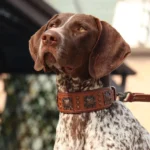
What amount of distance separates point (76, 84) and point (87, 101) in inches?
4.2

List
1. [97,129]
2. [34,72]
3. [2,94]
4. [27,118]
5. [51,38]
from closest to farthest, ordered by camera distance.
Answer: [51,38], [97,129], [34,72], [27,118], [2,94]

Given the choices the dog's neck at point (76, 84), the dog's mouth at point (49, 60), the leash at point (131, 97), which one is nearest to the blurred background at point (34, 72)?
the leash at point (131, 97)

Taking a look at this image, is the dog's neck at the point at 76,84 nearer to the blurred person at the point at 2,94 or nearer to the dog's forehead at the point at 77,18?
the dog's forehead at the point at 77,18

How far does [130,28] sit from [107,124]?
5106 mm

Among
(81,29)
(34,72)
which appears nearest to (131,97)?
(81,29)

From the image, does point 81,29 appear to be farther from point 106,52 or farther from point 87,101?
point 87,101

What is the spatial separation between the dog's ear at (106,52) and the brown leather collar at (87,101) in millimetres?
82

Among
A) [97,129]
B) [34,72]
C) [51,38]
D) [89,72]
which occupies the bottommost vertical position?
[97,129]

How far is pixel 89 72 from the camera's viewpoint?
8.20ft

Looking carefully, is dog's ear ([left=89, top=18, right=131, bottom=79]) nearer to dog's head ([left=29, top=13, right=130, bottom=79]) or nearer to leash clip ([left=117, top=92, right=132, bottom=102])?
dog's head ([left=29, top=13, right=130, bottom=79])

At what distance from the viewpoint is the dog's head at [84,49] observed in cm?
242

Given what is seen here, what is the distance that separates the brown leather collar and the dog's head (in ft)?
0.26

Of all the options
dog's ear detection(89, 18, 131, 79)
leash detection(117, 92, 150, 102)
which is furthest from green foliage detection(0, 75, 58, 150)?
dog's ear detection(89, 18, 131, 79)

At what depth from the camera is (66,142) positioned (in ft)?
8.23
